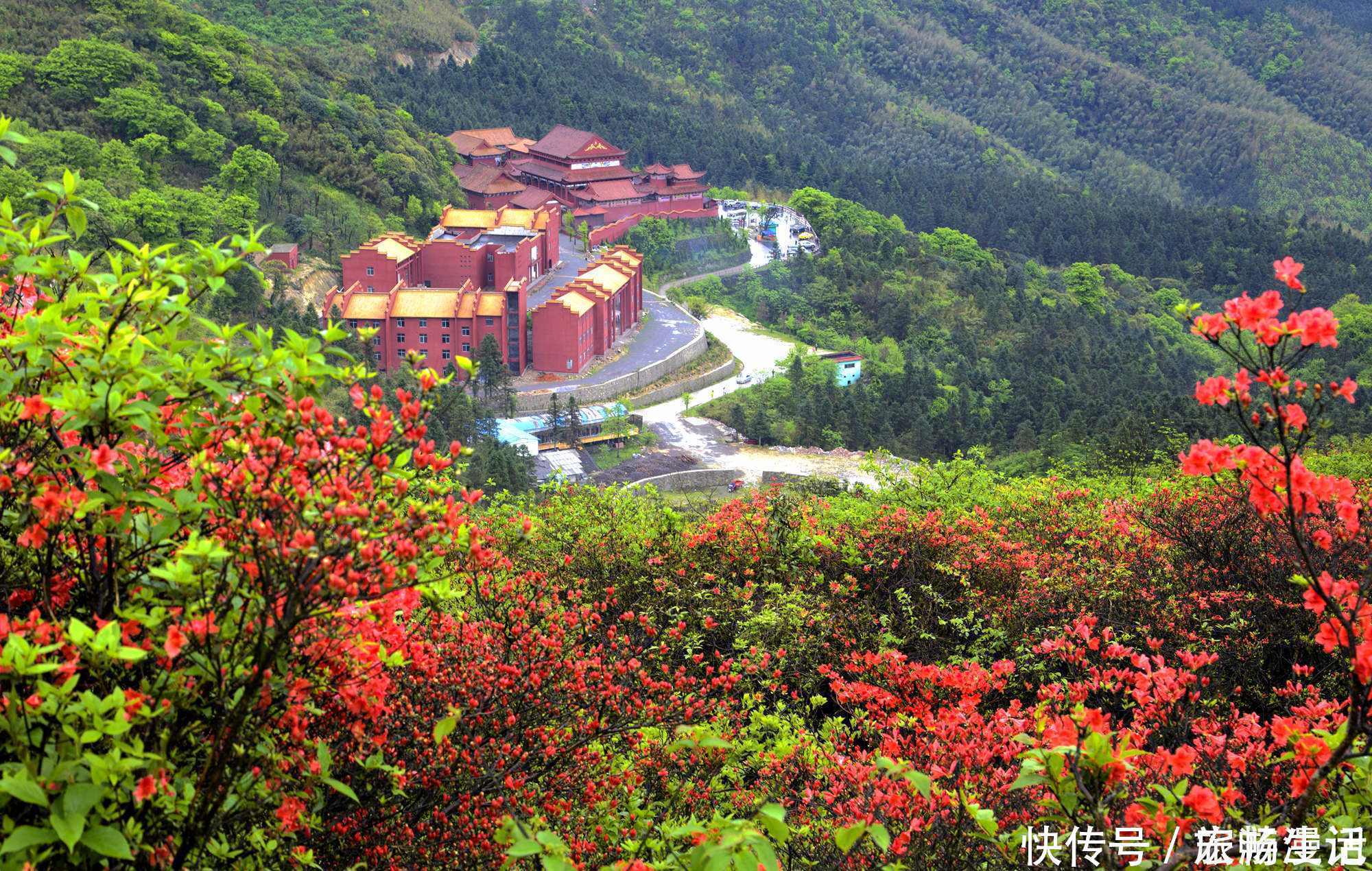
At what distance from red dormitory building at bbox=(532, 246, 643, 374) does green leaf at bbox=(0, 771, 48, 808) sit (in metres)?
33.0

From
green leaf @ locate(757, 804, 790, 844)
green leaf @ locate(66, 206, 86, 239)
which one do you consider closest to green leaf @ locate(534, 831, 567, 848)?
green leaf @ locate(757, 804, 790, 844)

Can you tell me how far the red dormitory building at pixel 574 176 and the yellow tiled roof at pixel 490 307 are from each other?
14.4m

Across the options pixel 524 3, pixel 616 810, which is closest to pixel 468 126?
pixel 524 3

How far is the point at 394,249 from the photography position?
37.2 metres

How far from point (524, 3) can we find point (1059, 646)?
7447 centimetres

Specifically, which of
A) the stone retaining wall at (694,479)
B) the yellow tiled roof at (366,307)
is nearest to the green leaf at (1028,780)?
the stone retaining wall at (694,479)

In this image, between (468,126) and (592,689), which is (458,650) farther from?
(468,126)

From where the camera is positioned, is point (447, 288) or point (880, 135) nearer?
point (447, 288)

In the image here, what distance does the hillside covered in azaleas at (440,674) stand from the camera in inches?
144

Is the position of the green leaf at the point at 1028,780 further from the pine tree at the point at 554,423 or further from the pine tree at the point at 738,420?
the pine tree at the point at 738,420

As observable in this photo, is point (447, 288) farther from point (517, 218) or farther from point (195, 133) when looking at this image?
point (195, 133)

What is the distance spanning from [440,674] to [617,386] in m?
30.7

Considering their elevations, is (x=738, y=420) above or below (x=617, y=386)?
below

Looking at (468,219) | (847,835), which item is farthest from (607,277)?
(847,835)
